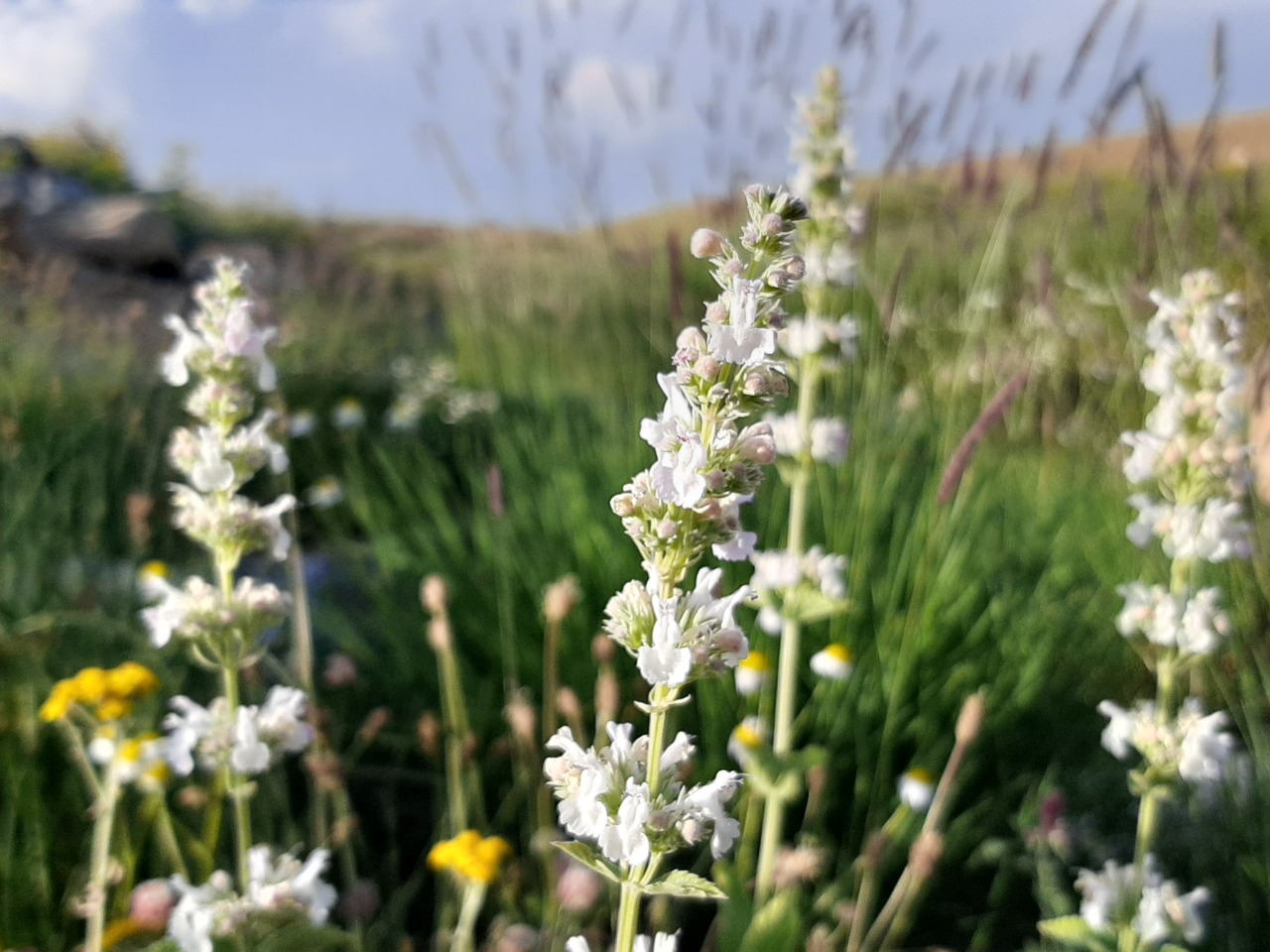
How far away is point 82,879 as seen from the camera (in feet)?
6.79

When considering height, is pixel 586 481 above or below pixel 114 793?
above

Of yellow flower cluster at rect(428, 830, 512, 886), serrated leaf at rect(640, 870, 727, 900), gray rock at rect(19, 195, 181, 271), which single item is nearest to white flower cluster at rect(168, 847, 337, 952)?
yellow flower cluster at rect(428, 830, 512, 886)

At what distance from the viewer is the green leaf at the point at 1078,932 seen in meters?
1.58

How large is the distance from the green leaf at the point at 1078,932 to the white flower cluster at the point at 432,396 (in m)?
3.49

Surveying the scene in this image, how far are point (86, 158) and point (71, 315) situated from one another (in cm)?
1209

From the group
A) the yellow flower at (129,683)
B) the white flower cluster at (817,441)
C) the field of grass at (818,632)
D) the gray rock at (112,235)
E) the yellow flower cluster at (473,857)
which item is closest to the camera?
the yellow flower cluster at (473,857)

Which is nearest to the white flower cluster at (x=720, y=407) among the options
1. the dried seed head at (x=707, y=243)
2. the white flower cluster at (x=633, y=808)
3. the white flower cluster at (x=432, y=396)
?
the dried seed head at (x=707, y=243)

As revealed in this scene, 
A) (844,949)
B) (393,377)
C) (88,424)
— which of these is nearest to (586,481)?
(844,949)

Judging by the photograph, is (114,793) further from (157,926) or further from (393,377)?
(393,377)

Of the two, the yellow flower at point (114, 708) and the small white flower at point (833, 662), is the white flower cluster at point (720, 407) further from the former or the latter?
the small white flower at point (833, 662)

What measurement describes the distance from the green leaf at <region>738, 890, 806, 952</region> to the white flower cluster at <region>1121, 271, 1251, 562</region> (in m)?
0.87

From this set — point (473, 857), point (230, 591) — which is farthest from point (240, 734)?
point (473, 857)

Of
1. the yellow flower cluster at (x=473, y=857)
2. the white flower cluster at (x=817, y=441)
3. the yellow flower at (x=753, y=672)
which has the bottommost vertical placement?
the yellow flower cluster at (x=473, y=857)

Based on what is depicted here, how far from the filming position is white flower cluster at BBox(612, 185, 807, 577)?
0.79 metres
